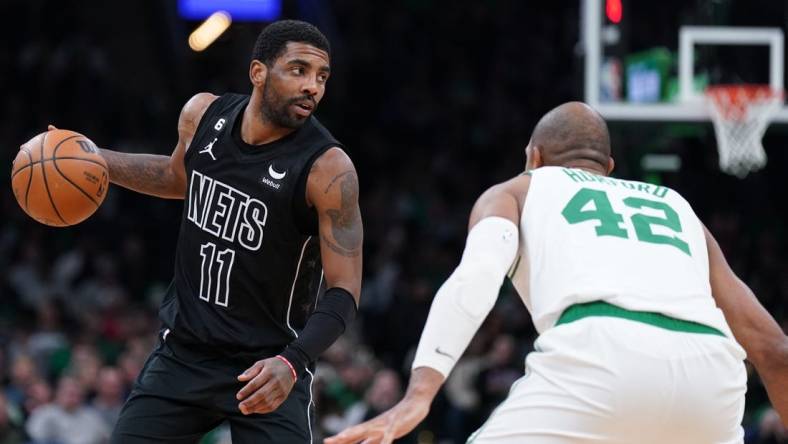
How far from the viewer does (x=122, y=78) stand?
20.5 meters

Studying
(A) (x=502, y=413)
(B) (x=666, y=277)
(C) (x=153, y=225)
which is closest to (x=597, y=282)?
(B) (x=666, y=277)

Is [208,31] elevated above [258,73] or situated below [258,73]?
below

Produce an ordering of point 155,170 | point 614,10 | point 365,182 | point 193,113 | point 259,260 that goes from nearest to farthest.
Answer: point 259,260 < point 193,113 < point 155,170 < point 614,10 < point 365,182

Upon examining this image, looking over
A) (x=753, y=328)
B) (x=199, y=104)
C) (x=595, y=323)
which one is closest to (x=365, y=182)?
(x=199, y=104)

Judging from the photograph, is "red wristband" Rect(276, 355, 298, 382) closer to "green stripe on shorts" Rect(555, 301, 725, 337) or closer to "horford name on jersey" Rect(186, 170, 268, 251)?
"horford name on jersey" Rect(186, 170, 268, 251)

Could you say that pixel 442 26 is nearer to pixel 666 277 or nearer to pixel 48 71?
pixel 48 71

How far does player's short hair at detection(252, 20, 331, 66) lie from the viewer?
225 inches

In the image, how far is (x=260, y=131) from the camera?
574 centimetres

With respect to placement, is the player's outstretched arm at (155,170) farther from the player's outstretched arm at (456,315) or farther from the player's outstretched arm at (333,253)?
the player's outstretched arm at (456,315)

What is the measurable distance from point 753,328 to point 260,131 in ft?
7.41

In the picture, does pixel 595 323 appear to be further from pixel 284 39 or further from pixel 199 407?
pixel 284 39

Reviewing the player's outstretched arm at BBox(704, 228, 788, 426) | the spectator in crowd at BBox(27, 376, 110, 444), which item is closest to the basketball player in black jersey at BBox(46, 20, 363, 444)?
the player's outstretched arm at BBox(704, 228, 788, 426)

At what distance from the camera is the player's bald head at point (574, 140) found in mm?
4883

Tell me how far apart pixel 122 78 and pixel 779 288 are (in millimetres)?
10494
